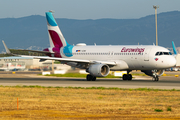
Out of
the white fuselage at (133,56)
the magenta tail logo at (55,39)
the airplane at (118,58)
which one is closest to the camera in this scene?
the white fuselage at (133,56)

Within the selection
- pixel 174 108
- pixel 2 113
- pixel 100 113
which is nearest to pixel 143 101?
pixel 174 108

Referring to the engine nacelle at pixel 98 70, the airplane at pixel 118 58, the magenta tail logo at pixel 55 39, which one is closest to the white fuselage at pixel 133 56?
the airplane at pixel 118 58

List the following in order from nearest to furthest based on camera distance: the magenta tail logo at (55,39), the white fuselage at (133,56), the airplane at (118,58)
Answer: the white fuselage at (133,56) < the airplane at (118,58) < the magenta tail logo at (55,39)

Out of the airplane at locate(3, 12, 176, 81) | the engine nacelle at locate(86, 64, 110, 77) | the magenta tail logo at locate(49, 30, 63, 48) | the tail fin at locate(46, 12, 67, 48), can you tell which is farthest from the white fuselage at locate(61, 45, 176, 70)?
the tail fin at locate(46, 12, 67, 48)

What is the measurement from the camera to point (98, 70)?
41719 millimetres

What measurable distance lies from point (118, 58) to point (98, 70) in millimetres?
4264

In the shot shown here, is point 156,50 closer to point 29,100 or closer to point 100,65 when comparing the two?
point 100,65

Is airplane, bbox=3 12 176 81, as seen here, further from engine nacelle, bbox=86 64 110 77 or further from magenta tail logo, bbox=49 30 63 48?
magenta tail logo, bbox=49 30 63 48

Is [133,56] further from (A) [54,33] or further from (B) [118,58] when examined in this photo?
(A) [54,33]

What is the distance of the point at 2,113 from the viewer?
1686 cm

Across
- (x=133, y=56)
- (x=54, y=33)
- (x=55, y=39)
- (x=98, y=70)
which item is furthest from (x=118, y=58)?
(x=54, y=33)

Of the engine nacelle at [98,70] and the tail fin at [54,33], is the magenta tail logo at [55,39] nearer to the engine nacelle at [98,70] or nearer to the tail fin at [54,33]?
the tail fin at [54,33]

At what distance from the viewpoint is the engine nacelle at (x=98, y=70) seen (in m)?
41.8

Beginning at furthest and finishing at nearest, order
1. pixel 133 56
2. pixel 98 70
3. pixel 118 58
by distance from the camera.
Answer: pixel 118 58 < pixel 133 56 < pixel 98 70
